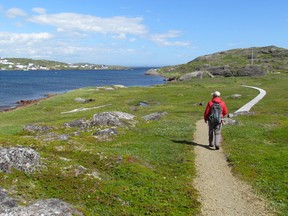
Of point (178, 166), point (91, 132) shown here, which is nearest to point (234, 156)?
point (178, 166)

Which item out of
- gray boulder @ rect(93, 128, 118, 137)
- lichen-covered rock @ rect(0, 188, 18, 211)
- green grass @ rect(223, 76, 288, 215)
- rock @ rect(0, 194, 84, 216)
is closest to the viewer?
rock @ rect(0, 194, 84, 216)

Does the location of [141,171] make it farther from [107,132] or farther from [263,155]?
[107,132]

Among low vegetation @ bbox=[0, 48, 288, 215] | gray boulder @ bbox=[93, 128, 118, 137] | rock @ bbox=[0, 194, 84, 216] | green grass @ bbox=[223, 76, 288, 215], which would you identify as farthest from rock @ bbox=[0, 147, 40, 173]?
green grass @ bbox=[223, 76, 288, 215]

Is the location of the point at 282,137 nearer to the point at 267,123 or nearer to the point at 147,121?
the point at 267,123

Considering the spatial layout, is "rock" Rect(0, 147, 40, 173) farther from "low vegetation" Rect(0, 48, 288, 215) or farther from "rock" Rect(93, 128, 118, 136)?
"rock" Rect(93, 128, 118, 136)

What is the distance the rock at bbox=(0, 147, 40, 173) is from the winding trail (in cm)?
1071

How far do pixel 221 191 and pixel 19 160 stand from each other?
12933mm

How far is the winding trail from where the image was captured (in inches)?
691

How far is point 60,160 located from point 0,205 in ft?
24.5


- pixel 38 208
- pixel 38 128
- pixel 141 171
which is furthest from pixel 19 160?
pixel 38 128

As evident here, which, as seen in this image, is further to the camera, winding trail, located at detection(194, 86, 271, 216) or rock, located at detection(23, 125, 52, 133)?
rock, located at detection(23, 125, 52, 133)

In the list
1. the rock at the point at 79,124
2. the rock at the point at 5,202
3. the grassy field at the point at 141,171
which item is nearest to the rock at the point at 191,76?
the rock at the point at 79,124

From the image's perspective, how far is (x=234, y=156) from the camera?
86.2 ft

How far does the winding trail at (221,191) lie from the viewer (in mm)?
17562
